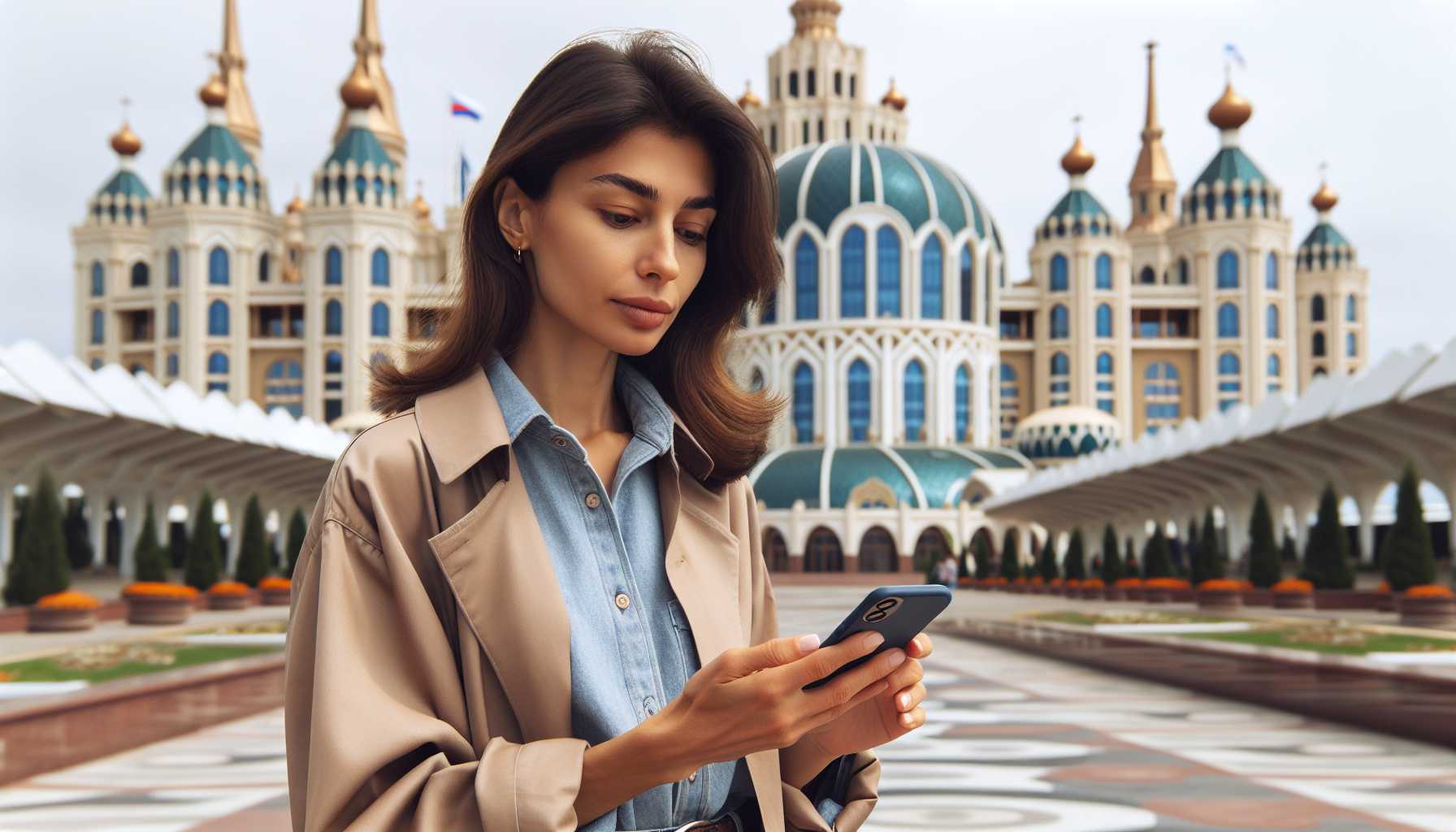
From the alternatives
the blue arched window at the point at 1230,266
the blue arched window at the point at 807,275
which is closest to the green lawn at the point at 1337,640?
the blue arched window at the point at 807,275

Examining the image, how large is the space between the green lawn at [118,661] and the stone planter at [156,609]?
7.41m

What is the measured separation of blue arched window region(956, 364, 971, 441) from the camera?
69.8 meters

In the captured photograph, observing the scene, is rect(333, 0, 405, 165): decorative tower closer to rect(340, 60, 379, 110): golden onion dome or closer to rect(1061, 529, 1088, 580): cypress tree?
rect(340, 60, 379, 110): golden onion dome

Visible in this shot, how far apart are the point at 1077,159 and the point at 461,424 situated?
77.8m

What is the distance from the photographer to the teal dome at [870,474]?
202ft

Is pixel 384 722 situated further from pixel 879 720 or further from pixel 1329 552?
pixel 1329 552

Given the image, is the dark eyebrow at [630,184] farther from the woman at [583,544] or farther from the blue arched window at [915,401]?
the blue arched window at [915,401]

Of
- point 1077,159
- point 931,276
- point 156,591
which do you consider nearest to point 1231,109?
point 1077,159

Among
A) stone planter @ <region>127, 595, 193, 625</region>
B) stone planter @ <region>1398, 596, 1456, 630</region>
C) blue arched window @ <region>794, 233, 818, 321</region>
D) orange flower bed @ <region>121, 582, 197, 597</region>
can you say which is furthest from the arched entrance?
stone planter @ <region>1398, 596, 1456, 630</region>

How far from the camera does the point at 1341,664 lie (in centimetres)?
905

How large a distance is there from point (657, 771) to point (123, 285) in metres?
79.7

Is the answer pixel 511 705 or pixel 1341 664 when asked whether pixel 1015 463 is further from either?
pixel 511 705

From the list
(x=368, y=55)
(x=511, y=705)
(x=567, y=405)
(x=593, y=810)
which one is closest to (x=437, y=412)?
(x=567, y=405)

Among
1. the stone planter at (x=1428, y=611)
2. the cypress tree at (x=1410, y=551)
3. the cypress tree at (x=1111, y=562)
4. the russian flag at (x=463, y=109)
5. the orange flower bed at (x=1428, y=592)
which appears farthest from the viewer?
the russian flag at (x=463, y=109)
